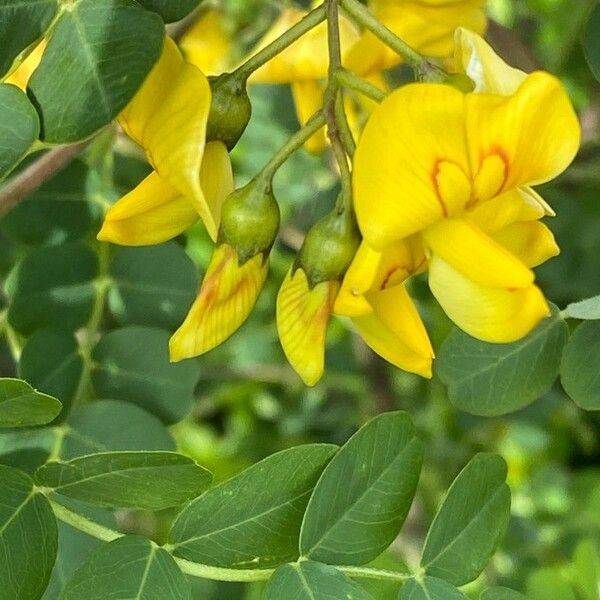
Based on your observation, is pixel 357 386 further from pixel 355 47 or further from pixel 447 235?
pixel 447 235

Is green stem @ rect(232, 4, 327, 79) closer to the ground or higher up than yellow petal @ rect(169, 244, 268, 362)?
higher up

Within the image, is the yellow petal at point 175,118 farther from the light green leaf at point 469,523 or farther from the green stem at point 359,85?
the light green leaf at point 469,523

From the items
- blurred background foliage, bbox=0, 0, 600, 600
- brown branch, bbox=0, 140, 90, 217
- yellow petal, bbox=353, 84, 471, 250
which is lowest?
blurred background foliage, bbox=0, 0, 600, 600

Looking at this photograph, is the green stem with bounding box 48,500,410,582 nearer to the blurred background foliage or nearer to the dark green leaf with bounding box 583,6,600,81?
the blurred background foliage

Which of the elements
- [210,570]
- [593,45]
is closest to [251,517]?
[210,570]

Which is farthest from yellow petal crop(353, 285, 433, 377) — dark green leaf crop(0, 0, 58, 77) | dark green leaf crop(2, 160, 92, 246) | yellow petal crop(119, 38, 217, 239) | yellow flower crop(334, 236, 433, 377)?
dark green leaf crop(2, 160, 92, 246)

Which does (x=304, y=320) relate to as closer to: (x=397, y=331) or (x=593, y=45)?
(x=397, y=331)
